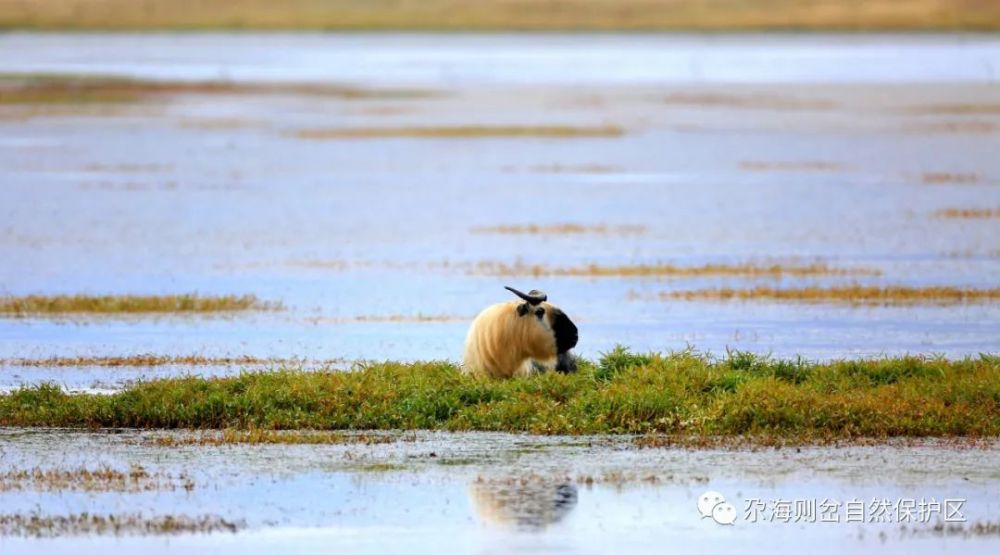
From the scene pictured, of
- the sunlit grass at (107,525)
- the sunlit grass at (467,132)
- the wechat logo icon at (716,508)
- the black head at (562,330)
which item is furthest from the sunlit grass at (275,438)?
the sunlit grass at (467,132)

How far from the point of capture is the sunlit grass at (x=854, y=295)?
65.4 ft

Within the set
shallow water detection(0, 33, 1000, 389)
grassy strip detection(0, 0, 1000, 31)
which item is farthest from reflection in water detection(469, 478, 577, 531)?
grassy strip detection(0, 0, 1000, 31)

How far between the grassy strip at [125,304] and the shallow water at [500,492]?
7.29 metres

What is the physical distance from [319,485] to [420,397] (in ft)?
6.51

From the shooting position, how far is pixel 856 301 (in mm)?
19875

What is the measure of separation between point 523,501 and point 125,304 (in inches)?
414

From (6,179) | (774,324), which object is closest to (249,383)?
(774,324)

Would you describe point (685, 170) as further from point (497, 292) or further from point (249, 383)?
point (249, 383)

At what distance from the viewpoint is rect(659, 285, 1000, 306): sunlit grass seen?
1992 cm

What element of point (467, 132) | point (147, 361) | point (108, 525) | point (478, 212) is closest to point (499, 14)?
point (467, 132)

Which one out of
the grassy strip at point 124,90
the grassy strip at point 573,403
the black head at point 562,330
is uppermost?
the grassy strip at point 124,90

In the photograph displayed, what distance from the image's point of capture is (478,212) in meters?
30.7

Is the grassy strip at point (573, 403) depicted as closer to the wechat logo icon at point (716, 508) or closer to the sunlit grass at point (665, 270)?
the wechat logo icon at point (716, 508)

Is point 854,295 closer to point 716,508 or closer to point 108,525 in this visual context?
point 716,508
